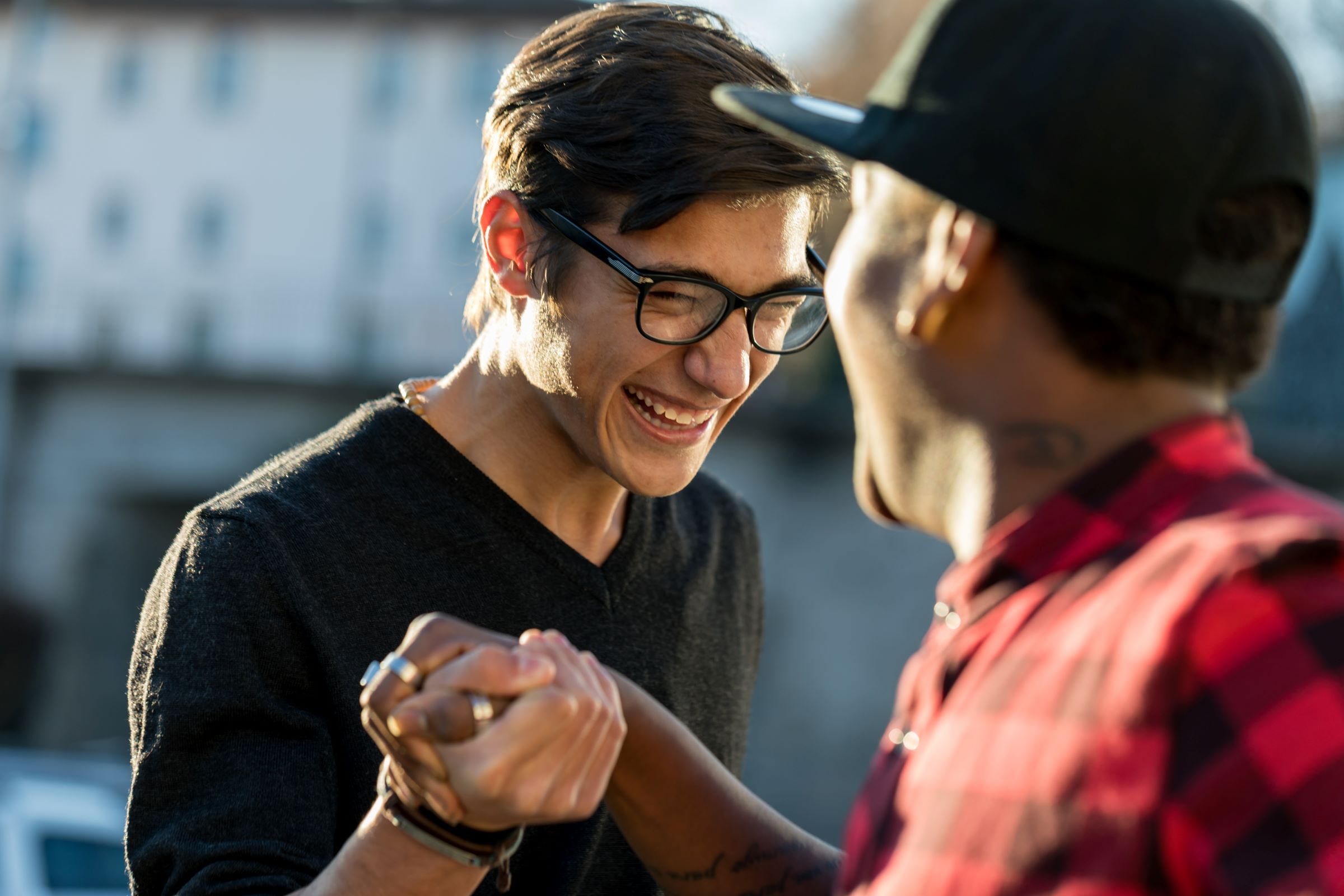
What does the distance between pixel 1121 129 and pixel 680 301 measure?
1.18m

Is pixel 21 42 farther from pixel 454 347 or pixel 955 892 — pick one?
pixel 955 892

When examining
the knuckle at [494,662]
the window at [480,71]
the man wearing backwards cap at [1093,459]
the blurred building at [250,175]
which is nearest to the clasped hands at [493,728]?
the knuckle at [494,662]

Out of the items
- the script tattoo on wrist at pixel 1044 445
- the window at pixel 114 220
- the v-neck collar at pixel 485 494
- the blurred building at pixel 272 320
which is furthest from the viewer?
the window at pixel 114 220

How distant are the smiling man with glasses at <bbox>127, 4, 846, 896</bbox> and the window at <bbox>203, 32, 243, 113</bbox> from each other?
43.4 m

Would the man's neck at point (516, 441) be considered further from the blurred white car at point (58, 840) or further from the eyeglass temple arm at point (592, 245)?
the blurred white car at point (58, 840)

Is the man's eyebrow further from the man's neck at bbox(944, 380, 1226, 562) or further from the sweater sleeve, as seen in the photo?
the man's neck at bbox(944, 380, 1226, 562)

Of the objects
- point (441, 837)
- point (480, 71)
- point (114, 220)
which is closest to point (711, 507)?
point (441, 837)

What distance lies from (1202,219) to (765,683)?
1898 cm

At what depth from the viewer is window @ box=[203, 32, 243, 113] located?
43.3 meters

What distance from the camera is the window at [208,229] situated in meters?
43.7

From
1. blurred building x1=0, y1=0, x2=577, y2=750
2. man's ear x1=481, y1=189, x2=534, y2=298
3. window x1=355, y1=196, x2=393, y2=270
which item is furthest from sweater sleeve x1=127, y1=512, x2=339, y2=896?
window x1=355, y1=196, x2=393, y2=270

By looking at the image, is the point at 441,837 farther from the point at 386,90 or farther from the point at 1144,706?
the point at 386,90

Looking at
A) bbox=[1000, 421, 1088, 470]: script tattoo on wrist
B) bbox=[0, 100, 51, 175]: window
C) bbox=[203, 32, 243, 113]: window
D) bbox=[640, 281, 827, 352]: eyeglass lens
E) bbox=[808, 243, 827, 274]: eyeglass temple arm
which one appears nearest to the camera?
bbox=[1000, 421, 1088, 470]: script tattoo on wrist

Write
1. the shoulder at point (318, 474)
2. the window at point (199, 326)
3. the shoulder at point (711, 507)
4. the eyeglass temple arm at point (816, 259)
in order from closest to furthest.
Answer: the shoulder at point (318, 474), the eyeglass temple arm at point (816, 259), the shoulder at point (711, 507), the window at point (199, 326)
